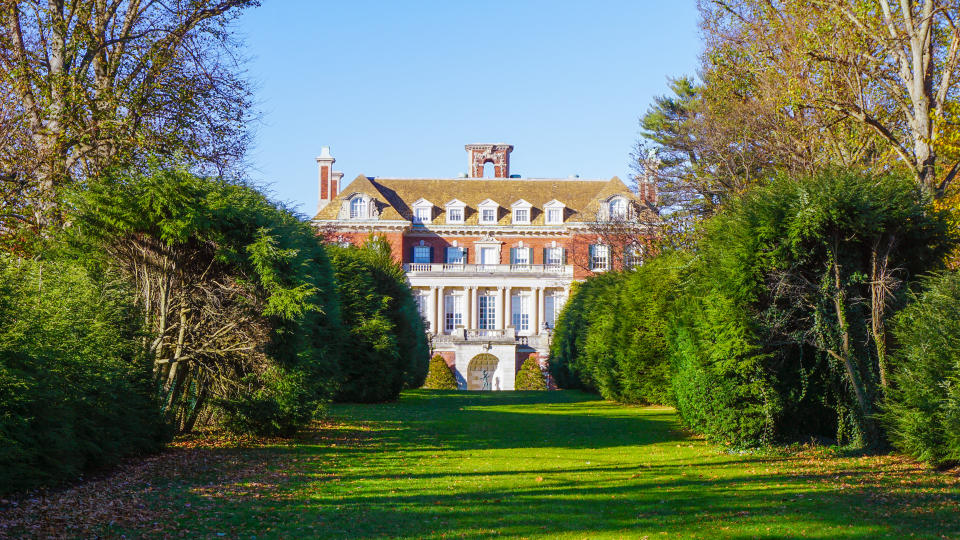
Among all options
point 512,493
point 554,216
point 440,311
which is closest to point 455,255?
point 440,311

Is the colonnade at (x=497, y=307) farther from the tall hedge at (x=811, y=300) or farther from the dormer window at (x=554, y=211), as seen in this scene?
the tall hedge at (x=811, y=300)

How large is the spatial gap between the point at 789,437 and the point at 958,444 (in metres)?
3.96

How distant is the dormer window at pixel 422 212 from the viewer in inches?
2633

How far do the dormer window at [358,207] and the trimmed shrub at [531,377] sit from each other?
57.4 ft

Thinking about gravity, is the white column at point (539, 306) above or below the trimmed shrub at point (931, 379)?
above

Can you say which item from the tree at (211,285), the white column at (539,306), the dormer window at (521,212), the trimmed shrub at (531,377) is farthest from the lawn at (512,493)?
the dormer window at (521,212)

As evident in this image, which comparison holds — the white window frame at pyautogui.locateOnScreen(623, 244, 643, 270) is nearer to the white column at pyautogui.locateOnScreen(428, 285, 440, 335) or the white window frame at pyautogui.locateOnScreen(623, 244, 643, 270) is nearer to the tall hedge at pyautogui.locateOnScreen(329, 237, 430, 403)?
the tall hedge at pyautogui.locateOnScreen(329, 237, 430, 403)

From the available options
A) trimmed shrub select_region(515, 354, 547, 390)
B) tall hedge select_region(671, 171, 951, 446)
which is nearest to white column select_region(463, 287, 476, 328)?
trimmed shrub select_region(515, 354, 547, 390)

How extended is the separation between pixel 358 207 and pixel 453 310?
34.0 ft

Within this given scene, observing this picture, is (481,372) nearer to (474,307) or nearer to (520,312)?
(474,307)

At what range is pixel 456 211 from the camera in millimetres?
67250

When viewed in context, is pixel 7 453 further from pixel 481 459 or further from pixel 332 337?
pixel 332 337

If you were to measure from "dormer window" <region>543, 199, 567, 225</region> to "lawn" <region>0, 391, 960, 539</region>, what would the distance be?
49062 millimetres

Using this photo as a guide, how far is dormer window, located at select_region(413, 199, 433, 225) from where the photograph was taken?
219 ft
